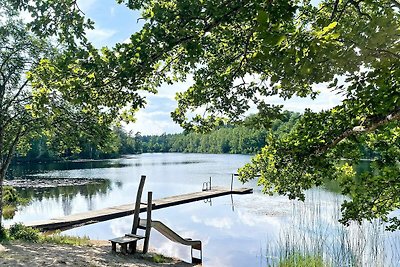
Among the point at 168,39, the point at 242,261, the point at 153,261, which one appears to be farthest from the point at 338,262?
the point at 168,39

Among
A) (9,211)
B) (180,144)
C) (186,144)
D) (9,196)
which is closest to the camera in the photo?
(9,211)

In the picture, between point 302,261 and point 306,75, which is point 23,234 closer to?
point 302,261

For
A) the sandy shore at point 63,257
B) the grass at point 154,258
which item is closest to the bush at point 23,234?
the sandy shore at point 63,257

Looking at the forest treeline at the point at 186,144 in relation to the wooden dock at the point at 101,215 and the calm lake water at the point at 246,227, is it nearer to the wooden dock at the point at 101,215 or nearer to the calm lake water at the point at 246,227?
the calm lake water at the point at 246,227

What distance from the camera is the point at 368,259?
27.4 ft

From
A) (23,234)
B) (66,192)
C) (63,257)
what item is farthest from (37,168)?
(63,257)

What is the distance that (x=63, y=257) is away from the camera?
25.4 ft

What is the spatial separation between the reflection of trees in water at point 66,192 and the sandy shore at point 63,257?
1329cm

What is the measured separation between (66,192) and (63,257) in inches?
708

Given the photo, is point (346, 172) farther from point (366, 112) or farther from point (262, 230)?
point (262, 230)

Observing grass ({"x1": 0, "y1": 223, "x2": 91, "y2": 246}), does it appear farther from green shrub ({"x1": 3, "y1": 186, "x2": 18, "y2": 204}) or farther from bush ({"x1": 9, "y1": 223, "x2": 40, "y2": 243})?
green shrub ({"x1": 3, "y1": 186, "x2": 18, "y2": 204})

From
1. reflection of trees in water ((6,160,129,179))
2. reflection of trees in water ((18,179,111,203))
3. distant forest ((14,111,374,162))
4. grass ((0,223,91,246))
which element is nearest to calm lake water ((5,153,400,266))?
reflection of trees in water ((18,179,111,203))

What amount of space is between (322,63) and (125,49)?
6.76ft

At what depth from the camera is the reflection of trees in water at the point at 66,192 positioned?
22719 mm
